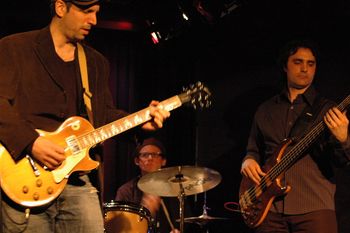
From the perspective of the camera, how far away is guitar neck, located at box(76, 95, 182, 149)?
3.29 metres

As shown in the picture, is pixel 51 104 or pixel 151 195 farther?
pixel 151 195

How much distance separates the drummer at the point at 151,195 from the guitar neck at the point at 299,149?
200cm

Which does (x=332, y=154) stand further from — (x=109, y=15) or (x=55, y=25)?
(x=109, y=15)

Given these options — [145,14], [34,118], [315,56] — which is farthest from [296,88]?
[34,118]

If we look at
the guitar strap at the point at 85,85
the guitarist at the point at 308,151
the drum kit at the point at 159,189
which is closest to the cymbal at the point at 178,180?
the drum kit at the point at 159,189

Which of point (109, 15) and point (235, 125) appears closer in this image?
point (235, 125)

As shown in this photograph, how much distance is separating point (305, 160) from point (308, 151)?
8cm

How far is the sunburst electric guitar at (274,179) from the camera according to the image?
4340 mm

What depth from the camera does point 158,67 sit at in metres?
6.75

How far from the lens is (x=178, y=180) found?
17.2 feet

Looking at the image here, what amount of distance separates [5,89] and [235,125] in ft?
11.1

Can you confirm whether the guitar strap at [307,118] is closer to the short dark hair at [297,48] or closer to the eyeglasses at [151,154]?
the short dark hair at [297,48]

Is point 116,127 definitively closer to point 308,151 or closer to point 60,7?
point 60,7

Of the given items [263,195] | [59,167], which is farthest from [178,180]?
[59,167]
